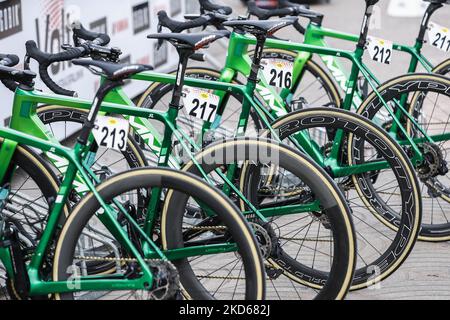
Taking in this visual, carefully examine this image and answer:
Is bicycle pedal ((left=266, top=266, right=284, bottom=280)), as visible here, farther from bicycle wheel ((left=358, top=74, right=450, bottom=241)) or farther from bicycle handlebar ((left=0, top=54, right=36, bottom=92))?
bicycle handlebar ((left=0, top=54, right=36, bottom=92))

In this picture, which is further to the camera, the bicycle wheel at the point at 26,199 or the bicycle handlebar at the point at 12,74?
the bicycle handlebar at the point at 12,74

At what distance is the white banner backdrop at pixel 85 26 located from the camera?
7770mm

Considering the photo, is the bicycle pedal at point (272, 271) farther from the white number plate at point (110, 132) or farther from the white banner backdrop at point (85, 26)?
the white banner backdrop at point (85, 26)

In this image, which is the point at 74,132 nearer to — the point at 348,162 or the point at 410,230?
the point at 348,162

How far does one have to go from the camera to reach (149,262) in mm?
4645

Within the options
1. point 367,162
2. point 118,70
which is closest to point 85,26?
point 367,162

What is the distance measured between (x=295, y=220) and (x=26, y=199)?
178cm

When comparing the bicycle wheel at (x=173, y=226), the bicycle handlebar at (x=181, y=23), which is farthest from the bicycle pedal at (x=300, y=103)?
the bicycle wheel at (x=173, y=226)

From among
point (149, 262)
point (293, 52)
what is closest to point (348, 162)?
point (293, 52)

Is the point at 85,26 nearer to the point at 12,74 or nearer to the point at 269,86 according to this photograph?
the point at 269,86

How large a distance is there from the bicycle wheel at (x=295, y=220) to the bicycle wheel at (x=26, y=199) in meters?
0.72

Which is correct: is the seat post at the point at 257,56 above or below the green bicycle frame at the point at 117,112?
above

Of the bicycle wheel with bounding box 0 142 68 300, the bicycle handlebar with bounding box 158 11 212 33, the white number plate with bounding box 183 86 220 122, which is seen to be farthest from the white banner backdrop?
the bicycle wheel with bounding box 0 142 68 300

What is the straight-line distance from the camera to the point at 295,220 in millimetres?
6520
